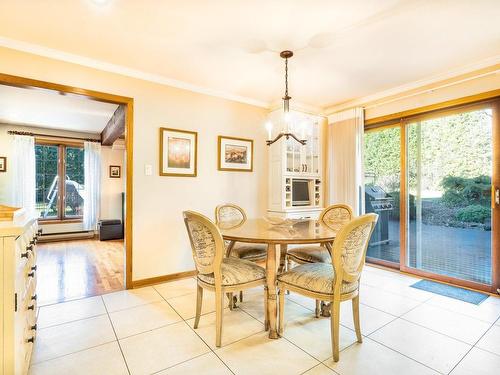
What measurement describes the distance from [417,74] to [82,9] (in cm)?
331

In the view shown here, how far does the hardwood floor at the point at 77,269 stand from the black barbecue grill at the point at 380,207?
3.44 metres

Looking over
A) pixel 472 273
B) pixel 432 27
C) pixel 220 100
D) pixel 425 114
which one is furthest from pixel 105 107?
pixel 472 273

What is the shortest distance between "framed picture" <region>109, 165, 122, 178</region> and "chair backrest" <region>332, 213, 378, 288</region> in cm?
584

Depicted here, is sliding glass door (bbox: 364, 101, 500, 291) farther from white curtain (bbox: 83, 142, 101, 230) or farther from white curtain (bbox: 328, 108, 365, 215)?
white curtain (bbox: 83, 142, 101, 230)

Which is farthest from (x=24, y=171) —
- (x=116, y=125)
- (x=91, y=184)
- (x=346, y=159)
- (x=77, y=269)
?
(x=346, y=159)

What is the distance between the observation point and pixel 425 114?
3.29 m

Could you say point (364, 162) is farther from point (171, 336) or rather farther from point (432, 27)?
point (171, 336)

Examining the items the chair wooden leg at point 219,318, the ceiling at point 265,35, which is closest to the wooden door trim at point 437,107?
the ceiling at point 265,35

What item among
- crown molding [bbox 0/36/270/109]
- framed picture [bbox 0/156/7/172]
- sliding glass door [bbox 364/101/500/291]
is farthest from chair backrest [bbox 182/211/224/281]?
framed picture [bbox 0/156/7/172]

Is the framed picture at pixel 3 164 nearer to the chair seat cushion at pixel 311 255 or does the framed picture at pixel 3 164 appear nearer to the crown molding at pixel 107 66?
the crown molding at pixel 107 66

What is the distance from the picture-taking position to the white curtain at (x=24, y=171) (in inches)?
201

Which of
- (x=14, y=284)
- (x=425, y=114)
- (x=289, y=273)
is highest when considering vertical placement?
(x=425, y=114)

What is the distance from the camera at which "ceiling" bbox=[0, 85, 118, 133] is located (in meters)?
3.72

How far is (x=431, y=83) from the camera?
3.15 metres
